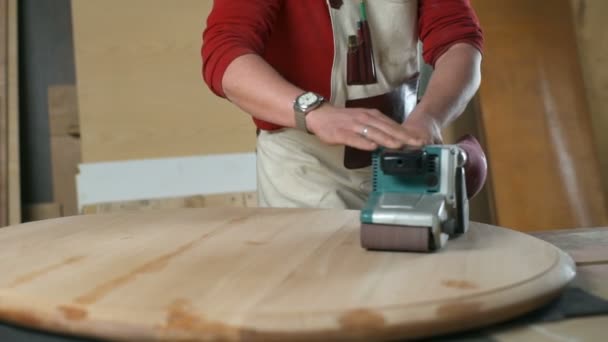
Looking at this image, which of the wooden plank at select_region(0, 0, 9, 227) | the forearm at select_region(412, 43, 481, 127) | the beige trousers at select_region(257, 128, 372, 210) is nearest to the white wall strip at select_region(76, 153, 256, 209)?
the wooden plank at select_region(0, 0, 9, 227)

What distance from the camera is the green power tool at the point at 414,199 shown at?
2.94 ft

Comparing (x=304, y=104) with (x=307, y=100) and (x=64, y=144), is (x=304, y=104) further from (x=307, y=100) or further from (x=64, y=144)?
(x=64, y=144)

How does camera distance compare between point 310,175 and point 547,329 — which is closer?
point 547,329

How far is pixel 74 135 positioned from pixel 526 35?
7.88ft

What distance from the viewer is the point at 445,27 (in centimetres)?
153

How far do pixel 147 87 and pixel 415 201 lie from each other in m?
2.41

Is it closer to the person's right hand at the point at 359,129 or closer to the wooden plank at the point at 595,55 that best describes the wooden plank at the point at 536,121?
the wooden plank at the point at 595,55

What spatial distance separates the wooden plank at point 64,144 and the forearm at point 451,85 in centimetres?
236

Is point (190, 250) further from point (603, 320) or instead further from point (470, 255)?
point (603, 320)

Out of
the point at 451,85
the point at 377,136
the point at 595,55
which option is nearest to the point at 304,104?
the point at 377,136

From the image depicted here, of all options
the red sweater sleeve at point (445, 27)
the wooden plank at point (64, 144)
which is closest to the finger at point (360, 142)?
the red sweater sleeve at point (445, 27)

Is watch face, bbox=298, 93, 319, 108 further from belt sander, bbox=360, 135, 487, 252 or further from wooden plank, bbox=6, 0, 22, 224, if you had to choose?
wooden plank, bbox=6, 0, 22, 224

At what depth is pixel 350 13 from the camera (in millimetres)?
1573

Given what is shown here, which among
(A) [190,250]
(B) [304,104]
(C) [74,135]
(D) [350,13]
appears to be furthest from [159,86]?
(A) [190,250]
